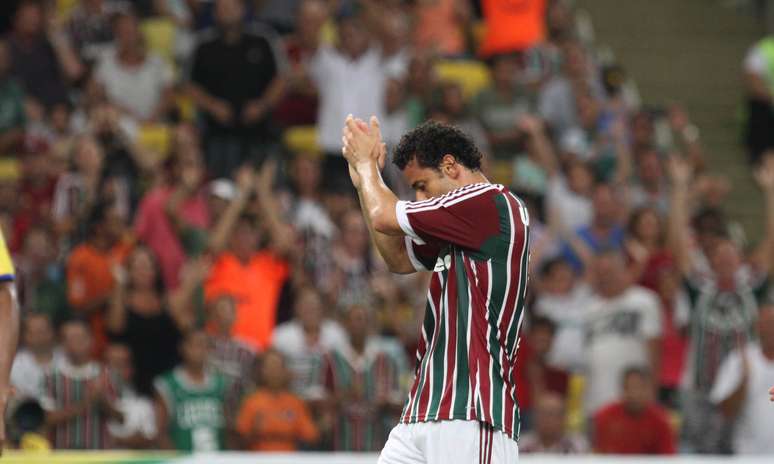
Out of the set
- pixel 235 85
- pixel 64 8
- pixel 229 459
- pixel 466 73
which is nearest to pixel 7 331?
pixel 229 459

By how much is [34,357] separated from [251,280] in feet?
5.84

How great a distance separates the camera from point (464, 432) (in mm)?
5996

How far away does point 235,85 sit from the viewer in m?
13.9

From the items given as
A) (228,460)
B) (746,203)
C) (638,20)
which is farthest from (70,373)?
(638,20)

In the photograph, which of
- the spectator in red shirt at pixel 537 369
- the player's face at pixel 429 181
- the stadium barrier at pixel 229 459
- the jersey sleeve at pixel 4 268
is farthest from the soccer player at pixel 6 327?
the spectator in red shirt at pixel 537 369

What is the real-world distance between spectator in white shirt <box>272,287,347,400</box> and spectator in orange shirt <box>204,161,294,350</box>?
41 cm

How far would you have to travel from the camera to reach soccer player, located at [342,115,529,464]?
6012 millimetres

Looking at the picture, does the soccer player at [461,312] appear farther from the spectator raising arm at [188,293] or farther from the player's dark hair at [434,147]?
the spectator raising arm at [188,293]

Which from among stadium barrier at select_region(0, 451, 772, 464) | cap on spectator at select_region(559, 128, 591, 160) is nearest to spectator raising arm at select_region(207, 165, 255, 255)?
stadium barrier at select_region(0, 451, 772, 464)

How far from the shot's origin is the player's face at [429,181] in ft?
20.5

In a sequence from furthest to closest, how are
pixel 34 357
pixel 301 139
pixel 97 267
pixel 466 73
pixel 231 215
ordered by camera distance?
pixel 466 73 → pixel 301 139 → pixel 231 215 → pixel 97 267 → pixel 34 357

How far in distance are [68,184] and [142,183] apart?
24.7 inches

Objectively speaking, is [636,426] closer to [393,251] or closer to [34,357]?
[34,357]

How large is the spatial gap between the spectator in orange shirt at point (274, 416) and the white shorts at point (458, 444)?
192 inches
